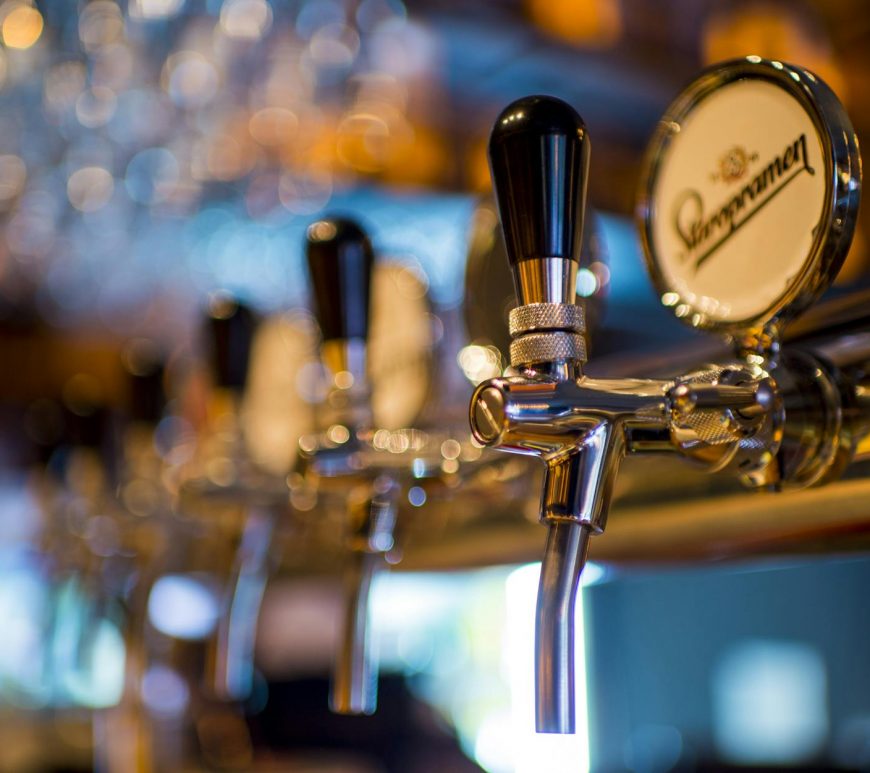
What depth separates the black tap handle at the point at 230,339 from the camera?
1065mm

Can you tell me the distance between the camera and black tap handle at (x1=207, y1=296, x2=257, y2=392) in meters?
1.07

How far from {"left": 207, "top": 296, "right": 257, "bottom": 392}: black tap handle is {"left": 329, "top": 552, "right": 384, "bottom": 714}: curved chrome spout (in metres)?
0.32

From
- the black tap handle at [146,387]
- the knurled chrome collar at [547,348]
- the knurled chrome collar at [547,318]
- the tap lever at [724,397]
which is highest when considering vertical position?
the black tap handle at [146,387]

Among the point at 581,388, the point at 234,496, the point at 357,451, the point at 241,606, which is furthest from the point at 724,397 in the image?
the point at 241,606

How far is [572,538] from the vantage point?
0.53m

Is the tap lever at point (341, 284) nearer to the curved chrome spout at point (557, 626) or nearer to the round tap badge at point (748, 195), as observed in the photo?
the round tap badge at point (748, 195)

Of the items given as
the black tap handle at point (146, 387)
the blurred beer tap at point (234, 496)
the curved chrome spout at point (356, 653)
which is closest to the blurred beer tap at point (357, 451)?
the curved chrome spout at point (356, 653)

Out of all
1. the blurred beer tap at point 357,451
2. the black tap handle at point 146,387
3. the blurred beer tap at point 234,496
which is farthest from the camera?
the black tap handle at point 146,387

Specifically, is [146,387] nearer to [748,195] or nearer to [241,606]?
[241,606]

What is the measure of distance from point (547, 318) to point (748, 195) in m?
0.16

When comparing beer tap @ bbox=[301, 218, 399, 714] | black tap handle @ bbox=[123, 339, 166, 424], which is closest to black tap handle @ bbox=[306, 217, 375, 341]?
beer tap @ bbox=[301, 218, 399, 714]

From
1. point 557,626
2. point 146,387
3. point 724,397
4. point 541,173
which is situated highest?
point 146,387

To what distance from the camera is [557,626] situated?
1.69ft

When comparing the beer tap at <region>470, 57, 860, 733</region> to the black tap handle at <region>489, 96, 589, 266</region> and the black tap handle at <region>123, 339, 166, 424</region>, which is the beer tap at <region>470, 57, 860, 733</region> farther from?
the black tap handle at <region>123, 339, 166, 424</region>
